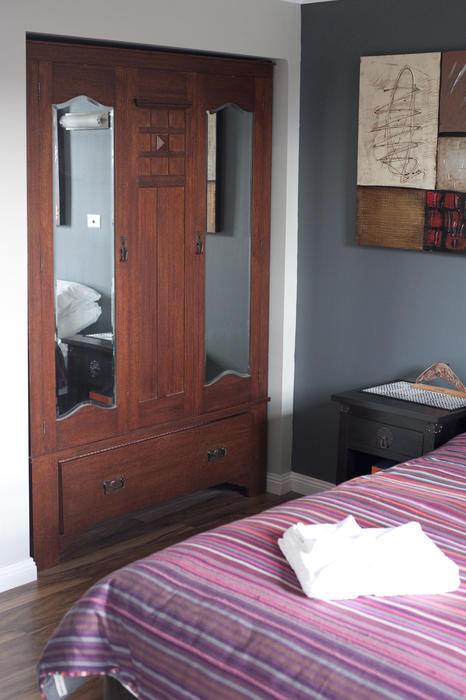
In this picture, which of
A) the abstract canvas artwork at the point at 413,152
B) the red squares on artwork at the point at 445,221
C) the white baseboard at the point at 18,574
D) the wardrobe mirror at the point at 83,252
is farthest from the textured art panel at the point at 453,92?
the white baseboard at the point at 18,574

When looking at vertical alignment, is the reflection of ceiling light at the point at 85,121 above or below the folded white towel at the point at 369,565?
above

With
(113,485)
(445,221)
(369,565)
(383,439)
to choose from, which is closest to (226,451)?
(113,485)

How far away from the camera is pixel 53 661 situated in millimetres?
2111

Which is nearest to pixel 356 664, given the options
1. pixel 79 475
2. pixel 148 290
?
pixel 79 475

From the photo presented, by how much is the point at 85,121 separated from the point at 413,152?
4.34 ft

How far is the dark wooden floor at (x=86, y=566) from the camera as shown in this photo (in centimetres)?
269

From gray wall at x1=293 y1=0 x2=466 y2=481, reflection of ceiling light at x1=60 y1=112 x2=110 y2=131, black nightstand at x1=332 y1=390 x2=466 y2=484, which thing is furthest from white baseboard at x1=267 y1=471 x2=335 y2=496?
reflection of ceiling light at x1=60 y1=112 x2=110 y2=131

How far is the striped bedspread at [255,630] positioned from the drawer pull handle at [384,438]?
3.28 feet

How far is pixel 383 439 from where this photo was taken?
3.44 meters

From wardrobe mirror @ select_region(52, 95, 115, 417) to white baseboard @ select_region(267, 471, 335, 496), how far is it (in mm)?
1135

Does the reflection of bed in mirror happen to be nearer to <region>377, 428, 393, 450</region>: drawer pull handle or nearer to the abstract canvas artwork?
<region>377, 428, 393, 450</region>: drawer pull handle

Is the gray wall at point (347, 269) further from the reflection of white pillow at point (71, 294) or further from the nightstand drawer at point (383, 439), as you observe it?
the reflection of white pillow at point (71, 294)

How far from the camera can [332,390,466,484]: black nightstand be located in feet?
10.8

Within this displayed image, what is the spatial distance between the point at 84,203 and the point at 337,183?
3.97 ft
